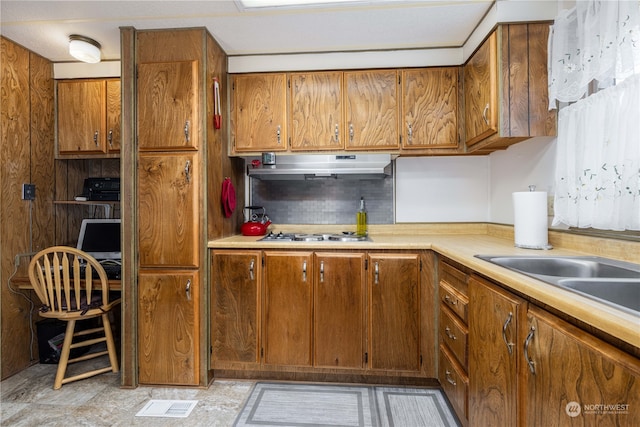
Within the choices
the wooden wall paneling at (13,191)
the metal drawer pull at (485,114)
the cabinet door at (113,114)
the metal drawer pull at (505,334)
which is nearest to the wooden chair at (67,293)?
the wooden wall paneling at (13,191)

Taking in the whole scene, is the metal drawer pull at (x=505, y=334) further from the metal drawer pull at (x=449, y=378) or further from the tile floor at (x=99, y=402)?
the tile floor at (x=99, y=402)

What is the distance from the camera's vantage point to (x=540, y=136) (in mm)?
1915

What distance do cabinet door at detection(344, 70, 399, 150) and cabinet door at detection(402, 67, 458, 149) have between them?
9cm

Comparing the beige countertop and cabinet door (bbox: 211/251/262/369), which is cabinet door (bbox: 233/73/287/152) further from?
cabinet door (bbox: 211/251/262/369)

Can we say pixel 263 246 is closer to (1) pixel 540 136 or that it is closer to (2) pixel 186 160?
(2) pixel 186 160

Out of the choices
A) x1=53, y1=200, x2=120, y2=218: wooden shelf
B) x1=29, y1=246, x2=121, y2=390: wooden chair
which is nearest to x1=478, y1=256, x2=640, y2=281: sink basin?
x1=29, y1=246, x2=121, y2=390: wooden chair

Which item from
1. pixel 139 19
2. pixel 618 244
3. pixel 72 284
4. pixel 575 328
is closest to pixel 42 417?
pixel 72 284

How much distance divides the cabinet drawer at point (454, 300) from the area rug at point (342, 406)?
632 mm

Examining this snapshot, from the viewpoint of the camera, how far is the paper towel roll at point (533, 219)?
1787 mm

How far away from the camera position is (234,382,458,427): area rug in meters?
1.83

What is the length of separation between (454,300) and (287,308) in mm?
1050

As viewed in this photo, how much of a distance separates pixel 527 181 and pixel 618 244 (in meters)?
0.79

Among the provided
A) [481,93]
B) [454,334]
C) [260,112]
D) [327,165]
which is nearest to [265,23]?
[260,112]

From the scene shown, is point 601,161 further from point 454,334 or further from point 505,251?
point 454,334
